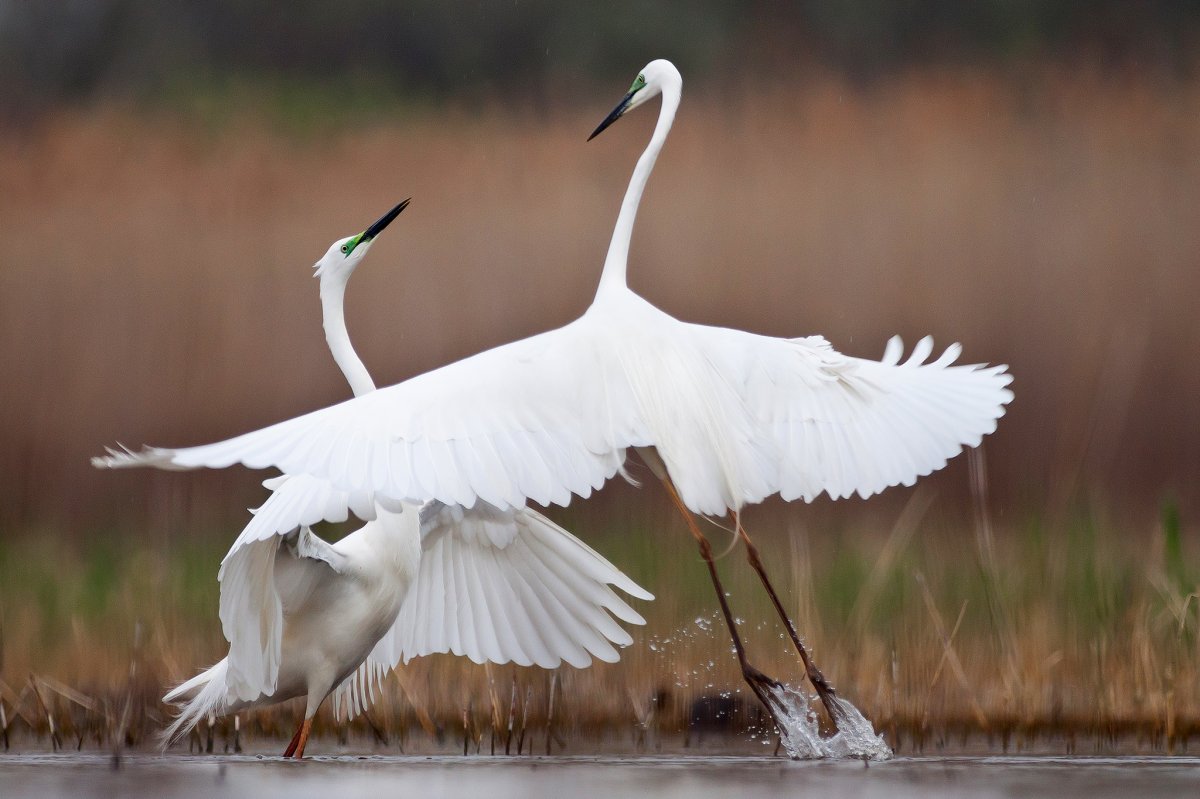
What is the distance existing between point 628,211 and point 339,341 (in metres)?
0.95

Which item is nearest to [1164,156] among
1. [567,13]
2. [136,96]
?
[567,13]

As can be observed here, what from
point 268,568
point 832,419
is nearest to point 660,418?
point 832,419

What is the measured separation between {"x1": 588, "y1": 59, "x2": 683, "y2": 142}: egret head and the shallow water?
2.23 metres

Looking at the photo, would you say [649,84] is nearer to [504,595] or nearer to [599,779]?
[504,595]

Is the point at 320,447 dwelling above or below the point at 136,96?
below

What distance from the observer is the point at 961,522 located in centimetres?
670


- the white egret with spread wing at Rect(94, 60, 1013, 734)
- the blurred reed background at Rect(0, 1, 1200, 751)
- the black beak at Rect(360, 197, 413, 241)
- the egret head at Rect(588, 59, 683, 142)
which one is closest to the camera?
the white egret with spread wing at Rect(94, 60, 1013, 734)

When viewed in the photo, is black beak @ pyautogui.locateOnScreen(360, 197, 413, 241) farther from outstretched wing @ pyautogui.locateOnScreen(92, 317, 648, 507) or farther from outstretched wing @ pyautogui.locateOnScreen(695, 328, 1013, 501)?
outstretched wing @ pyautogui.locateOnScreen(695, 328, 1013, 501)

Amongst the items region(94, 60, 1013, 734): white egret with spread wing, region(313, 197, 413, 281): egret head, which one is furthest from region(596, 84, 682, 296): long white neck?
region(313, 197, 413, 281): egret head

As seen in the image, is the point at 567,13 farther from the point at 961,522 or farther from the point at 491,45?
the point at 961,522

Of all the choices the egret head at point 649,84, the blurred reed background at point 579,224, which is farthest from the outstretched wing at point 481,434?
the blurred reed background at point 579,224

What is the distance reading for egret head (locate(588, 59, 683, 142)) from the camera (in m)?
5.34

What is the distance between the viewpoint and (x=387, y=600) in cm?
458

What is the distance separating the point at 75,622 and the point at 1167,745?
3.68 m
